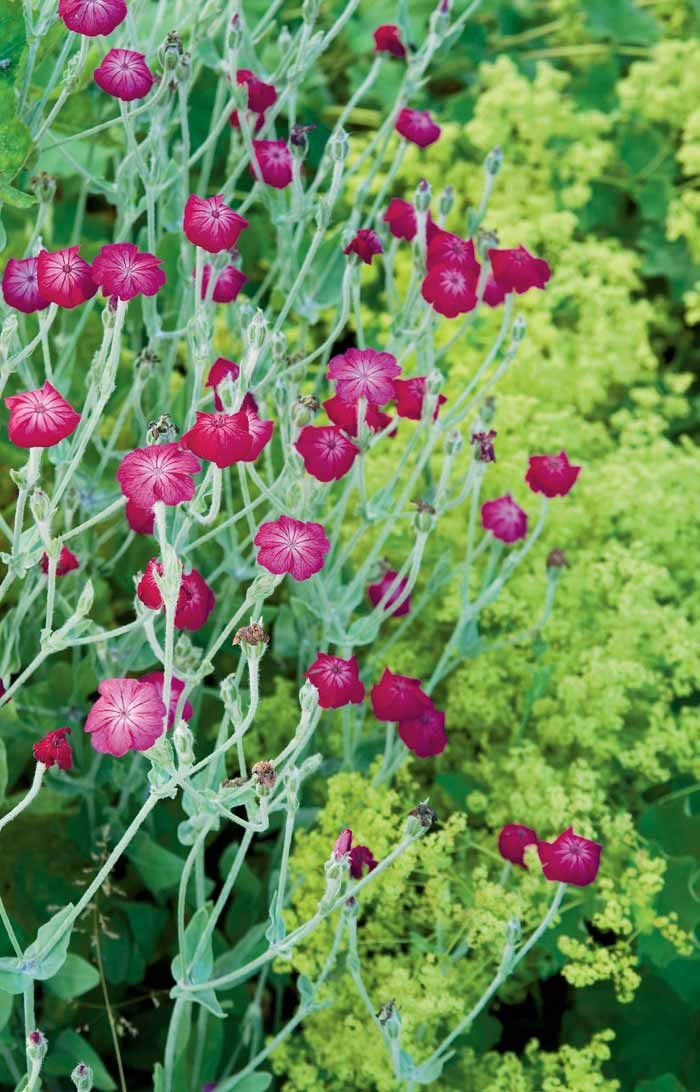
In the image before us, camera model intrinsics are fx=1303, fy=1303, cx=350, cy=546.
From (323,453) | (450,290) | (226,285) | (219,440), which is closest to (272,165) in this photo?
(226,285)

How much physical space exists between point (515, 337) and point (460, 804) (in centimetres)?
52

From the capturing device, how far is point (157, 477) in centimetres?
83

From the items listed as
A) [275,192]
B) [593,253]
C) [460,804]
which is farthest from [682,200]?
[460,804]

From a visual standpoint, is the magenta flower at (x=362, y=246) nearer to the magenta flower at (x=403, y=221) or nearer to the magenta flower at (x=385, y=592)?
the magenta flower at (x=403, y=221)

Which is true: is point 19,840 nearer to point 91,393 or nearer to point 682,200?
point 91,393

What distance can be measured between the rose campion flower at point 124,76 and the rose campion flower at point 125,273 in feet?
0.46

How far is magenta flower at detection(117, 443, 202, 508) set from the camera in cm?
83

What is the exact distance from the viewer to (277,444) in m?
1.48

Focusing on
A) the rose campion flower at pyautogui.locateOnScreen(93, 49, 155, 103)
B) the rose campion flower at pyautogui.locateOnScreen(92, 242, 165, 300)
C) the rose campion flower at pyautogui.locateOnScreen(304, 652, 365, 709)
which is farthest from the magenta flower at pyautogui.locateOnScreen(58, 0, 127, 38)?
the rose campion flower at pyautogui.locateOnScreen(304, 652, 365, 709)

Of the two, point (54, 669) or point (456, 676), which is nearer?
point (54, 669)

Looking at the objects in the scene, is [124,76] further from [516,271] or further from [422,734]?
[422,734]

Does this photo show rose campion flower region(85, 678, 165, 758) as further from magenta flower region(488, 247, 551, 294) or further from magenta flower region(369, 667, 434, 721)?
magenta flower region(488, 247, 551, 294)

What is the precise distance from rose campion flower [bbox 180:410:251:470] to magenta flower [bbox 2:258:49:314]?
0.86ft

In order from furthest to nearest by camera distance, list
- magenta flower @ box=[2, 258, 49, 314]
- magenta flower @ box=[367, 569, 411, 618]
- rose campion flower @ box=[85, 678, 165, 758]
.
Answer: magenta flower @ box=[367, 569, 411, 618] → magenta flower @ box=[2, 258, 49, 314] → rose campion flower @ box=[85, 678, 165, 758]
